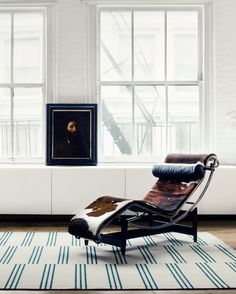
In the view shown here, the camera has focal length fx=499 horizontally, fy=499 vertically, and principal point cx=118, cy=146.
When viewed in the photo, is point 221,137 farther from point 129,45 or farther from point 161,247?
point 161,247

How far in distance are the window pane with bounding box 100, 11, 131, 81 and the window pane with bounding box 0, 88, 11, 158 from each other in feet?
4.34

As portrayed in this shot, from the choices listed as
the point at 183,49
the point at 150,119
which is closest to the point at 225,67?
the point at 183,49

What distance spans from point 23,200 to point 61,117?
118 centimetres

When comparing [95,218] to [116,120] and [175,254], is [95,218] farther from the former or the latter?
[116,120]

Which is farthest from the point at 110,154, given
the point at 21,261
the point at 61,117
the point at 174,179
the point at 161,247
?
the point at 21,261

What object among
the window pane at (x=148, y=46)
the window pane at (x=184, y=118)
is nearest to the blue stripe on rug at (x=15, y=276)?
the window pane at (x=184, y=118)

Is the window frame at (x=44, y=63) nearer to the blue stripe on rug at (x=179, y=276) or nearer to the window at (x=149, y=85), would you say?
the window at (x=149, y=85)

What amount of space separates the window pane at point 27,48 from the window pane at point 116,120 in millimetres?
968

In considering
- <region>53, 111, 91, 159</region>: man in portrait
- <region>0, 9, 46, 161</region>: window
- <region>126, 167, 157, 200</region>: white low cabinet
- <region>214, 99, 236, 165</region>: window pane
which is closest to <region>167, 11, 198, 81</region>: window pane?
<region>214, 99, 236, 165</region>: window pane

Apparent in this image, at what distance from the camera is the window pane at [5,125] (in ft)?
22.1

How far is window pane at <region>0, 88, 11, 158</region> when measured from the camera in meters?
6.74

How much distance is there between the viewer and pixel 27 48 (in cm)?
674

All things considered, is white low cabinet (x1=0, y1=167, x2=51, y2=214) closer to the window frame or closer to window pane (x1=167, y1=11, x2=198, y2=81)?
the window frame

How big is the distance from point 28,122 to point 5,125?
31 cm
